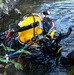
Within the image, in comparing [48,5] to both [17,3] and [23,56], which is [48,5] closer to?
[17,3]

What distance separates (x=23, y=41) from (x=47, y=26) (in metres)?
0.73

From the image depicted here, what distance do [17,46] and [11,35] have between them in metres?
0.38

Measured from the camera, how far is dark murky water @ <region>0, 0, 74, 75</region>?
22.8ft

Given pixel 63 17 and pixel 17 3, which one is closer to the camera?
pixel 63 17

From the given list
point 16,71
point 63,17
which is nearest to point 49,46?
point 16,71

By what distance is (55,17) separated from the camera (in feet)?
36.8

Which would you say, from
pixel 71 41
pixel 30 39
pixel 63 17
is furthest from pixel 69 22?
pixel 30 39

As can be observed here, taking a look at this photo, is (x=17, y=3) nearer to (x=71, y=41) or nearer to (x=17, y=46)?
(x=71, y=41)

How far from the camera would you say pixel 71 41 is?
28.7ft

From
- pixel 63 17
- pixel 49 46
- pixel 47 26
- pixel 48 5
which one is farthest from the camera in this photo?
pixel 48 5

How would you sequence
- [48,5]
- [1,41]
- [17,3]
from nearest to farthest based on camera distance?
[1,41], [48,5], [17,3]

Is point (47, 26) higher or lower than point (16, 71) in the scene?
higher

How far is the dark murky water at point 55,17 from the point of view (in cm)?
694

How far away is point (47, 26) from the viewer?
7141mm
